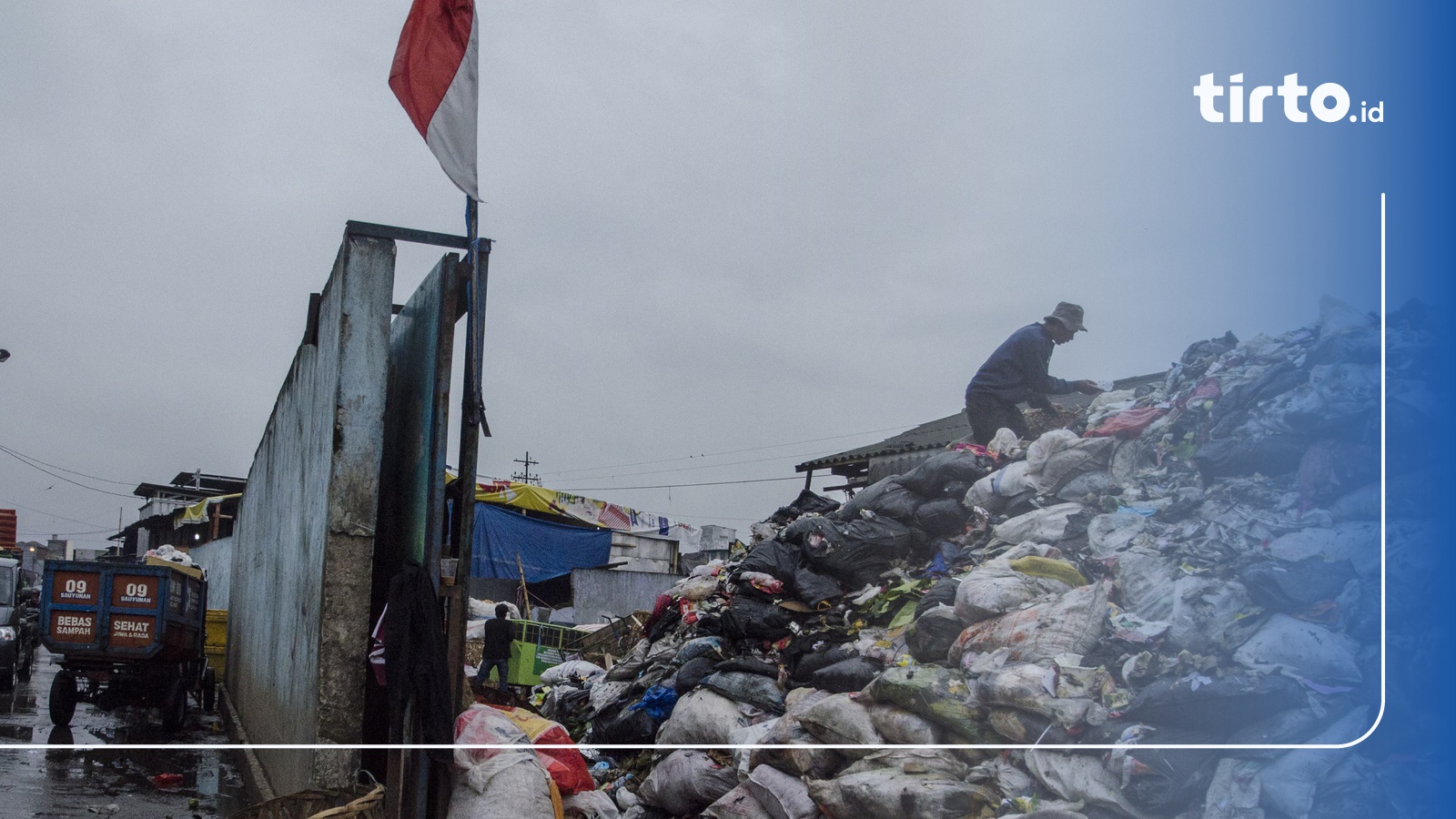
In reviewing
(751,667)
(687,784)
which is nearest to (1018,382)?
(751,667)

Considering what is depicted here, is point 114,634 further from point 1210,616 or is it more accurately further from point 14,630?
point 1210,616

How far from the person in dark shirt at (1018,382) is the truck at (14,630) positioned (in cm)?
926

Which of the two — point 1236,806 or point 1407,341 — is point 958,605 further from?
point 1407,341

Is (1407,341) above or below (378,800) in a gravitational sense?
above

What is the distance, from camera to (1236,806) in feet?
10.0

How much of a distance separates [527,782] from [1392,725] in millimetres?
2648

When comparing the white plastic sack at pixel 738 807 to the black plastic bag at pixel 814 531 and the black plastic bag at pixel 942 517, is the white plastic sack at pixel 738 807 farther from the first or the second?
the black plastic bag at pixel 942 517

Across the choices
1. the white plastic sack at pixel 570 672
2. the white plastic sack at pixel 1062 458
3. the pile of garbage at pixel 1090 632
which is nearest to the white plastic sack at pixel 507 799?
the pile of garbage at pixel 1090 632

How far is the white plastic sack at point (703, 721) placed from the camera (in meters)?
4.63

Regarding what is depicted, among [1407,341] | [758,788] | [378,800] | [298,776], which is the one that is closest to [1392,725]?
[1407,341]

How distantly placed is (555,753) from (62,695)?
6.72 m

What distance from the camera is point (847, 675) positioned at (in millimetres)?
4492

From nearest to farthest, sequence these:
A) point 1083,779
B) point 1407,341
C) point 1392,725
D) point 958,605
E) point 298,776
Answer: point 1392,725, point 1083,779, point 1407,341, point 298,776, point 958,605

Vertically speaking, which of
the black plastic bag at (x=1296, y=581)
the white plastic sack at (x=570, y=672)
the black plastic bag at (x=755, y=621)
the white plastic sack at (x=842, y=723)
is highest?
the black plastic bag at (x=1296, y=581)
